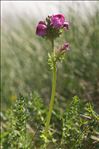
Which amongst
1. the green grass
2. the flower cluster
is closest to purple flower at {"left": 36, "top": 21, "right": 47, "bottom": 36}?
the flower cluster

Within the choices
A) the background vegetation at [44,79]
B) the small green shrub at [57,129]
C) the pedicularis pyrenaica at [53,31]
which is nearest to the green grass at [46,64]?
the background vegetation at [44,79]

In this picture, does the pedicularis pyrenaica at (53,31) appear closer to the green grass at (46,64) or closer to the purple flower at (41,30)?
the purple flower at (41,30)

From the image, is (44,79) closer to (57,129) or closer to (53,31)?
(57,129)

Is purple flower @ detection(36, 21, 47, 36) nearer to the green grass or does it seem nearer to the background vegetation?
the background vegetation

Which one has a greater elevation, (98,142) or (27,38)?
(27,38)

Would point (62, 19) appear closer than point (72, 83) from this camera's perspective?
Yes

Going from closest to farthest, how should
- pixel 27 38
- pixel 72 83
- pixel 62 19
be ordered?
pixel 62 19 → pixel 72 83 → pixel 27 38

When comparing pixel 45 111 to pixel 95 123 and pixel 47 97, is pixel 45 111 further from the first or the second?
pixel 47 97

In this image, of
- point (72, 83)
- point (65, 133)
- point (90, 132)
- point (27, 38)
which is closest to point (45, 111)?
point (65, 133)
